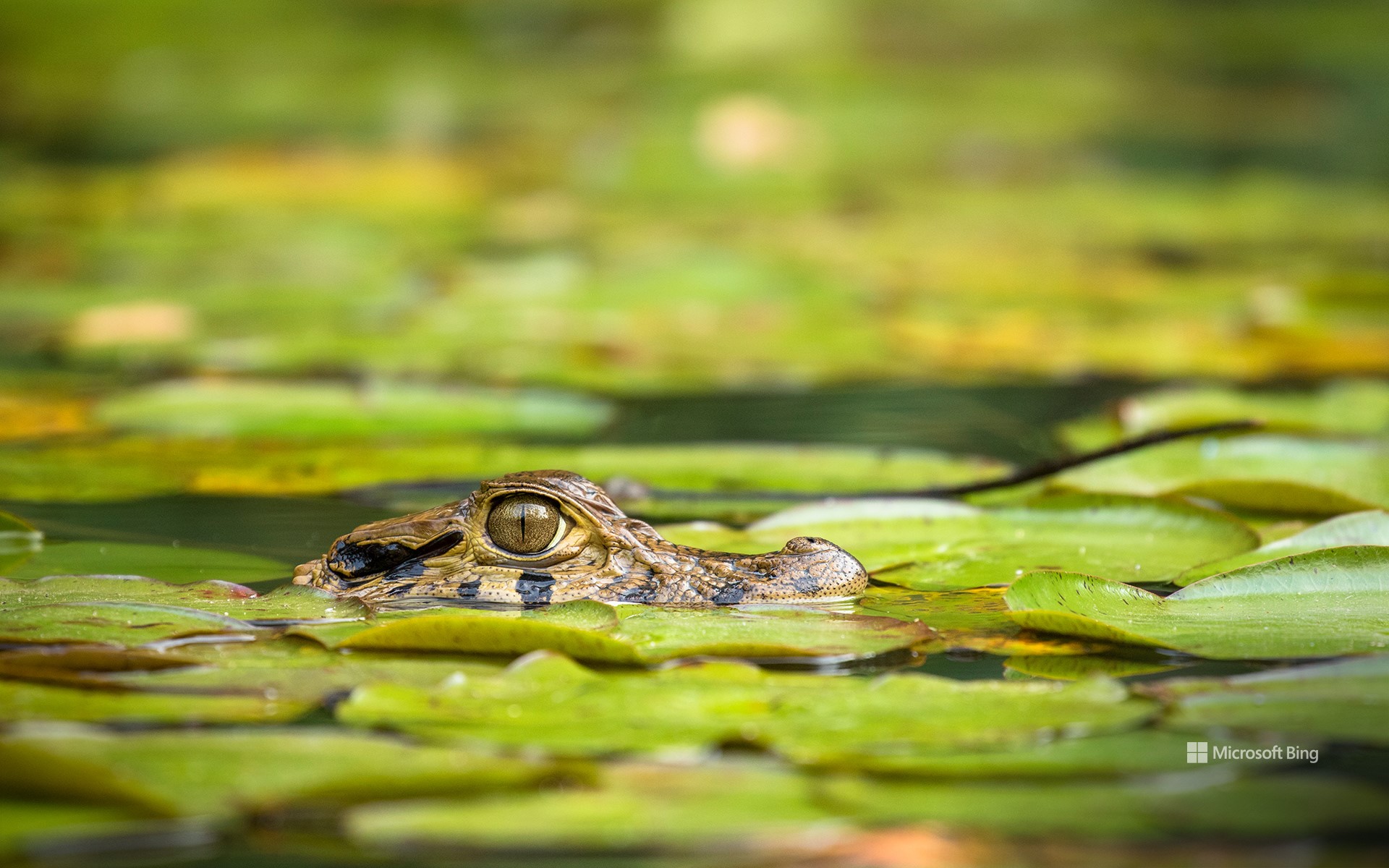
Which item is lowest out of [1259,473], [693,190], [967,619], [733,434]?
[967,619]

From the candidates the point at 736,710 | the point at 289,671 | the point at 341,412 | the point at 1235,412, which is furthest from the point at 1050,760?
the point at 341,412

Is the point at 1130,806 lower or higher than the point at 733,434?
lower

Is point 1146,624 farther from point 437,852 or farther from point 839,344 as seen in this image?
point 839,344

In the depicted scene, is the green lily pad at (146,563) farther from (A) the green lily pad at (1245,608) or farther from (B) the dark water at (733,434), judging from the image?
(A) the green lily pad at (1245,608)

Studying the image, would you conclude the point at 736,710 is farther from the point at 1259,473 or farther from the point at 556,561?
the point at 1259,473

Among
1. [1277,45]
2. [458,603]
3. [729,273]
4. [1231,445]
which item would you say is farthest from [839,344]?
[1277,45]

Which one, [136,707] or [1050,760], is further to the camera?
[136,707]
